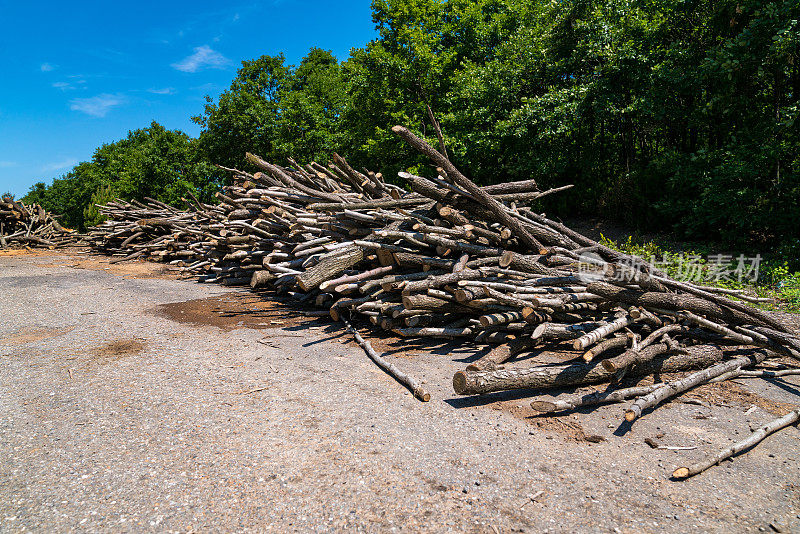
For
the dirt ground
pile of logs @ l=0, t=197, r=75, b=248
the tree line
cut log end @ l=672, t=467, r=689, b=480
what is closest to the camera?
the dirt ground

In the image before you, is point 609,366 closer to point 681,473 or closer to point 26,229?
point 681,473

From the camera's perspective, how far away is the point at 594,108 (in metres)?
13.9

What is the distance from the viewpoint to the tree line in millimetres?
10070

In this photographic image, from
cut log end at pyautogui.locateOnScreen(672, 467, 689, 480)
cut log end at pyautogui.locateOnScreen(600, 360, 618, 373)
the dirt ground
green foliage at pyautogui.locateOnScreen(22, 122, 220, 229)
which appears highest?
green foliage at pyautogui.locateOnScreen(22, 122, 220, 229)

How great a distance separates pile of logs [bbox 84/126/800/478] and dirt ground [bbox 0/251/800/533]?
0.71ft

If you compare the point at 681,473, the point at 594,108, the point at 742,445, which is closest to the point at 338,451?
the point at 681,473

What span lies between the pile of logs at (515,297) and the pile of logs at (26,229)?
1658 centimetres

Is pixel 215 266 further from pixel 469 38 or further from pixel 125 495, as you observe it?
pixel 469 38

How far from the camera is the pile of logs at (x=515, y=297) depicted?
3758 millimetres

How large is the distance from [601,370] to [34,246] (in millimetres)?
22421

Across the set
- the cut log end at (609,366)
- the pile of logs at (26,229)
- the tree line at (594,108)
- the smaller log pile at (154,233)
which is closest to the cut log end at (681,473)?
the cut log end at (609,366)

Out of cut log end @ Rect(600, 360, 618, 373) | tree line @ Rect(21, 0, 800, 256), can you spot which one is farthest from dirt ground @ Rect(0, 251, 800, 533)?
tree line @ Rect(21, 0, 800, 256)

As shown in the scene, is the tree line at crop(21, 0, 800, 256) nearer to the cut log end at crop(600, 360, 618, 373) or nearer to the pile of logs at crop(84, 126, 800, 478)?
the pile of logs at crop(84, 126, 800, 478)

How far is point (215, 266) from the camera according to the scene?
10375mm
